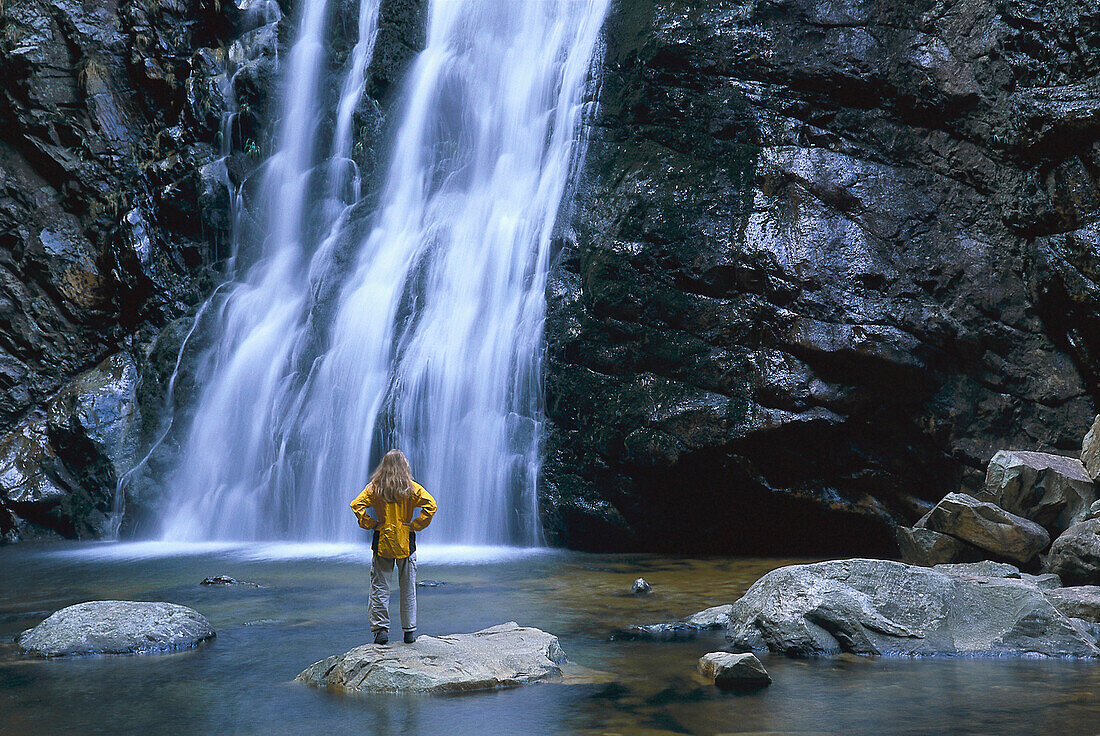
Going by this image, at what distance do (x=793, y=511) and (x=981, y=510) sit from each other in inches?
123

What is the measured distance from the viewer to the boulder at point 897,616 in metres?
6.76

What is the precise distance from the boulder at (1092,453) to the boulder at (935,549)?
1633mm

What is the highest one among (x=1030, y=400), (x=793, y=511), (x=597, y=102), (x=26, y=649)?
(x=597, y=102)

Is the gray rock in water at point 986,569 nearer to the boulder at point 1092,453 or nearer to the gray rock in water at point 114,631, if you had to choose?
the boulder at point 1092,453

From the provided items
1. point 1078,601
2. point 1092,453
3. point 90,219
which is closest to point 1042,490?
point 1092,453

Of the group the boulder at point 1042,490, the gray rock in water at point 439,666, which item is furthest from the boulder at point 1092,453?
the gray rock in water at point 439,666

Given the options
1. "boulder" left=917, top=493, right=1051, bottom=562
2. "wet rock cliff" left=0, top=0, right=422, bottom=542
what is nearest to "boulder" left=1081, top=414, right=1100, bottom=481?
"boulder" left=917, top=493, right=1051, bottom=562

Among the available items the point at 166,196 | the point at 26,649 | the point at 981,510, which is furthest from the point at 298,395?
the point at 981,510

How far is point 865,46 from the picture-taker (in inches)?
532

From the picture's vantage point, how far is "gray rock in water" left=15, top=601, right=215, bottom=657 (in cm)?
700

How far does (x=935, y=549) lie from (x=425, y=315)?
870 cm

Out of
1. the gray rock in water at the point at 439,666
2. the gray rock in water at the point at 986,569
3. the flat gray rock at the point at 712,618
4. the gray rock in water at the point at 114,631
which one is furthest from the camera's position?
the gray rock in water at the point at 986,569

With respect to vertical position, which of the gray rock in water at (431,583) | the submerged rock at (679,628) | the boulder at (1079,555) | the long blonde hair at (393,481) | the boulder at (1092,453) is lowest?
the submerged rock at (679,628)

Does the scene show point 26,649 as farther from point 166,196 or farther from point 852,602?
point 166,196
